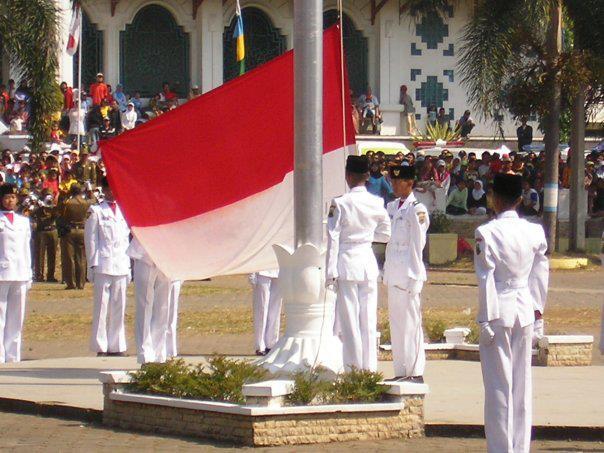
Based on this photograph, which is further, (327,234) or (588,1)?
(588,1)

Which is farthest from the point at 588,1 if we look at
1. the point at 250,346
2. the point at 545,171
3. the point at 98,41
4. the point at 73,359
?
the point at 98,41

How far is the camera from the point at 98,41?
145 feet

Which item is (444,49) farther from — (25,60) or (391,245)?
(391,245)

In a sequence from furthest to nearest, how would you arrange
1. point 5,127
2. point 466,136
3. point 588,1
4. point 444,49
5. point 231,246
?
point 444,49 < point 466,136 < point 5,127 < point 588,1 < point 231,246

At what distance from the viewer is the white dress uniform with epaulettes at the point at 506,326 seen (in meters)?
9.79

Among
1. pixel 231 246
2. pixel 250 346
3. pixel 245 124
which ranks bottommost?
pixel 250 346

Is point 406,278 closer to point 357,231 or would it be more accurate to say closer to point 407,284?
point 407,284

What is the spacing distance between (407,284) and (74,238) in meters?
14.0

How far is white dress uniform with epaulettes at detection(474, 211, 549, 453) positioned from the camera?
385 inches

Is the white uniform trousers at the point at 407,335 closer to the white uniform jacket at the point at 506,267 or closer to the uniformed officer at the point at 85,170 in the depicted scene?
the white uniform jacket at the point at 506,267

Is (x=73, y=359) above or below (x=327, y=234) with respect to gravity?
below

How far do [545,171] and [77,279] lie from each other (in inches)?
386

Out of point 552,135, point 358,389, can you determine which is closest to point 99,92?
point 552,135

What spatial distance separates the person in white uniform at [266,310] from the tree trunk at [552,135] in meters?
13.9
